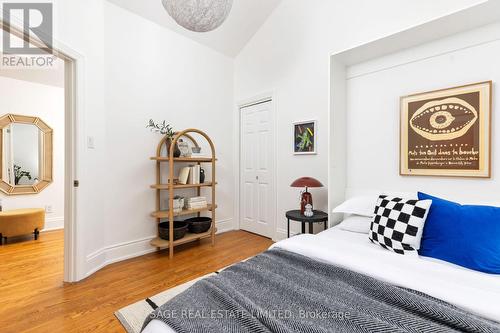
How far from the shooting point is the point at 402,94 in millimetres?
2131

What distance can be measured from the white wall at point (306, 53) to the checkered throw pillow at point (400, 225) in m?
1.08

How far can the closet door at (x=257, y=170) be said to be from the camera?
3429mm

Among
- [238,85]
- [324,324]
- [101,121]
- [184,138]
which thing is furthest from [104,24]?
[324,324]

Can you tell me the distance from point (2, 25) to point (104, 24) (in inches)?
41.6

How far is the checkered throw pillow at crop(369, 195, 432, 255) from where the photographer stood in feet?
5.05

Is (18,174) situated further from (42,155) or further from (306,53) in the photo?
(306,53)

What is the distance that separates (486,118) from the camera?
172cm

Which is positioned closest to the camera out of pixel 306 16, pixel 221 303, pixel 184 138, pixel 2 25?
pixel 221 303

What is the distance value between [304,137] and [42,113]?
4.12 metres

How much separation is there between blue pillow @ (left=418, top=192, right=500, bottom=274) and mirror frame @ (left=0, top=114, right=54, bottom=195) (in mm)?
4963

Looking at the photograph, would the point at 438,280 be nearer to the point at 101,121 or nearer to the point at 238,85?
the point at 101,121

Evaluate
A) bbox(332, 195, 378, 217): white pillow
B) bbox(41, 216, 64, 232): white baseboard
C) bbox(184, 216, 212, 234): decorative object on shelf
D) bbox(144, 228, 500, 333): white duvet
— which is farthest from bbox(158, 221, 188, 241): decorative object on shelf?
bbox(41, 216, 64, 232): white baseboard

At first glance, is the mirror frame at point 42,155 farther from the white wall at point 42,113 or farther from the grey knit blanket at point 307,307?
the grey knit blanket at point 307,307

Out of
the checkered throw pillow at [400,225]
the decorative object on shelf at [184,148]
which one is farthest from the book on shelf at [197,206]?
the checkered throw pillow at [400,225]
